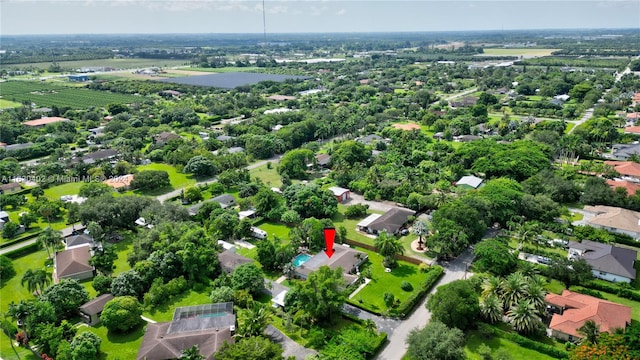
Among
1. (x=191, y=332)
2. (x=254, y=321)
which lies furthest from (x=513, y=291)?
(x=191, y=332)

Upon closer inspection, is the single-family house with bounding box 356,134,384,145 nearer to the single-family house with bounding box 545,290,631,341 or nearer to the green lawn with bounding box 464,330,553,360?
the single-family house with bounding box 545,290,631,341

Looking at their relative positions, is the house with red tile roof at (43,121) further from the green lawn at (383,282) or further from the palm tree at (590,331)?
the palm tree at (590,331)

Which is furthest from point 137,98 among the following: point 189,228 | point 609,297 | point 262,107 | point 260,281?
point 609,297

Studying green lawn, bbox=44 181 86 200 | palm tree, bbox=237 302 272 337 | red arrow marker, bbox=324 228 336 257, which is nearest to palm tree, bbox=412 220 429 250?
red arrow marker, bbox=324 228 336 257

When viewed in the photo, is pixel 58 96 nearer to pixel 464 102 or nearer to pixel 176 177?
pixel 176 177

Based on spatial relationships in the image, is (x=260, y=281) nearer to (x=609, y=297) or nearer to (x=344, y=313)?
(x=344, y=313)

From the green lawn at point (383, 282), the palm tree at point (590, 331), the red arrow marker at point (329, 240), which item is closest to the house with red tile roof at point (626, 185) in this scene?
the palm tree at point (590, 331)

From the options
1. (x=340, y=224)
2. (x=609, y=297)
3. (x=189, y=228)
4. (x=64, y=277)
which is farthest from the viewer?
(x=340, y=224)
